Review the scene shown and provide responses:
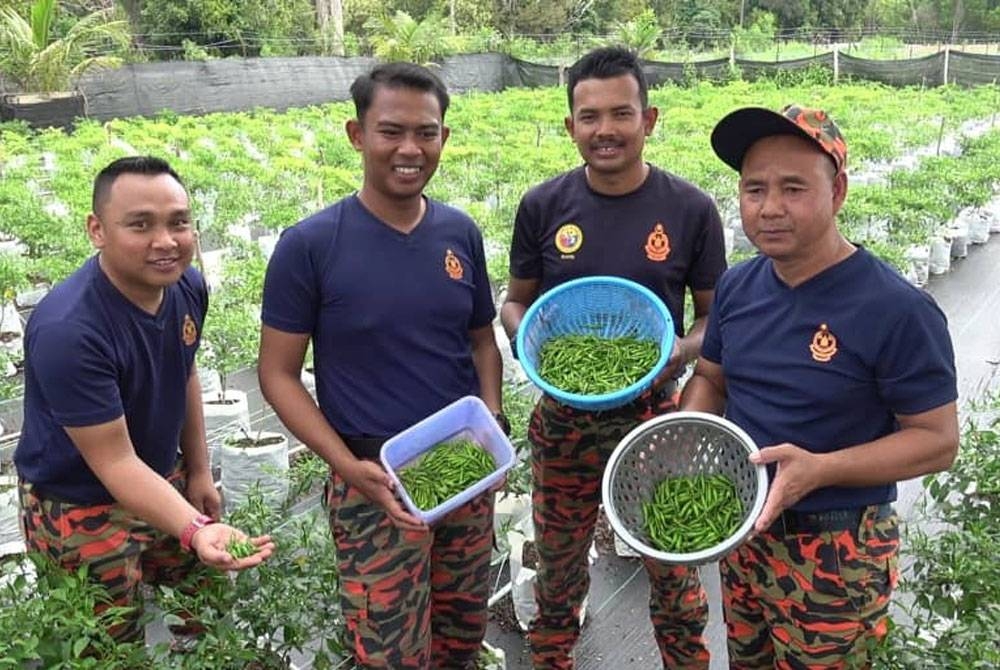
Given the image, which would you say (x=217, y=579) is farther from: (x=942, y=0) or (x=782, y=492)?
(x=942, y=0)

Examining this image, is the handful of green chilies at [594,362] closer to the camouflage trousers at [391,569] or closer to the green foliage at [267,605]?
the camouflage trousers at [391,569]

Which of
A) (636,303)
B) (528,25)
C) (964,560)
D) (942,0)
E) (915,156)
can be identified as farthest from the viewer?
(942,0)

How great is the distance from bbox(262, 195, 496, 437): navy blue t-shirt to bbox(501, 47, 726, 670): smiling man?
324mm

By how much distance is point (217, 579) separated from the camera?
1.73m

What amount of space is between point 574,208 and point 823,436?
837 millimetres

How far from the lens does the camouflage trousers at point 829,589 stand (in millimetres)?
1479

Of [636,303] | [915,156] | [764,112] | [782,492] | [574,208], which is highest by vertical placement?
[764,112]

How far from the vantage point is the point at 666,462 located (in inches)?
65.8

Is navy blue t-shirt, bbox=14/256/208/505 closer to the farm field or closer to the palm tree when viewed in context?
the farm field

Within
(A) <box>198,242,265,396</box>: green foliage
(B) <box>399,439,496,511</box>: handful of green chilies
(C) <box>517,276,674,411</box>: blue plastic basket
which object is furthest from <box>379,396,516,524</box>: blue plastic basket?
(A) <box>198,242,265,396</box>: green foliage

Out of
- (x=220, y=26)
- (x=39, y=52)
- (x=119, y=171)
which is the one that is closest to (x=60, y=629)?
(x=119, y=171)

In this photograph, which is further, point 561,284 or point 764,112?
point 561,284

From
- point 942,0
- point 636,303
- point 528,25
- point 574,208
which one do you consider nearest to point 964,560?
point 636,303

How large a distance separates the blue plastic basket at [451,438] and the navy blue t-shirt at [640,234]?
467 mm
